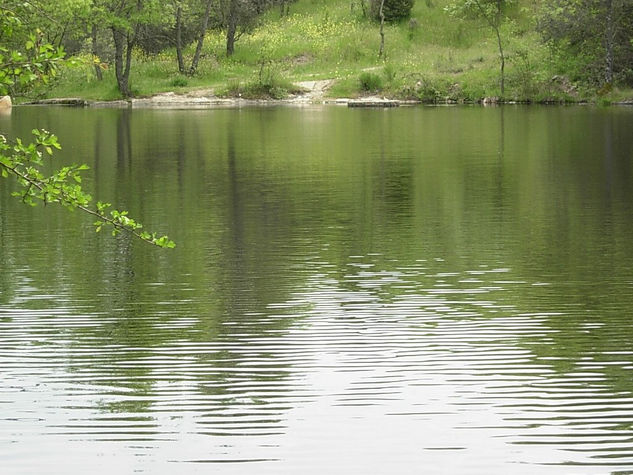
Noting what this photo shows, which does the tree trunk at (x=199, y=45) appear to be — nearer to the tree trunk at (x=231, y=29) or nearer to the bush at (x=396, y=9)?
the tree trunk at (x=231, y=29)

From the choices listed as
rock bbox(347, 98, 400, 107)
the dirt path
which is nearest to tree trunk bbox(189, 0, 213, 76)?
the dirt path

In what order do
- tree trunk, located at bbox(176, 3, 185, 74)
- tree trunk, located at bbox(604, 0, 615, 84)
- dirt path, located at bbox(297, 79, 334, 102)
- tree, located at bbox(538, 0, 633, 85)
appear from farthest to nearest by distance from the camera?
tree trunk, located at bbox(176, 3, 185, 74), dirt path, located at bbox(297, 79, 334, 102), tree, located at bbox(538, 0, 633, 85), tree trunk, located at bbox(604, 0, 615, 84)

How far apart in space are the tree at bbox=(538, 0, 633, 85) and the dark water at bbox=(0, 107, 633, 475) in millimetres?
34632

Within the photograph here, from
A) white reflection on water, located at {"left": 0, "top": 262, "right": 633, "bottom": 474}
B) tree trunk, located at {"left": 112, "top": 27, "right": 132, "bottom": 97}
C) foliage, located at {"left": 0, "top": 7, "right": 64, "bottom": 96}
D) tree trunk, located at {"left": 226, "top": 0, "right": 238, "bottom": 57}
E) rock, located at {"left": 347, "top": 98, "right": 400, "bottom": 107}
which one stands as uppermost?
tree trunk, located at {"left": 226, "top": 0, "right": 238, "bottom": 57}

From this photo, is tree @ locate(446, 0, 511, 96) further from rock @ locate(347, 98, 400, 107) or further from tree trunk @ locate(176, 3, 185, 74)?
tree trunk @ locate(176, 3, 185, 74)

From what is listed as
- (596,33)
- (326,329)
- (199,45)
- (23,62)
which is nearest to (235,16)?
(199,45)

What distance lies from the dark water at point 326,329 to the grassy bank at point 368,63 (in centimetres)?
3722

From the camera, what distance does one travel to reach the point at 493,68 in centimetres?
6981

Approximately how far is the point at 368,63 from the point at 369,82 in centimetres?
404

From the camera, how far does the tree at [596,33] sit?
64438mm

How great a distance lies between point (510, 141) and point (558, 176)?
1128cm

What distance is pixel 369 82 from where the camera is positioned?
70938 millimetres

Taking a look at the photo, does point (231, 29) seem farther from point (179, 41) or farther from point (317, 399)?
point (317, 399)

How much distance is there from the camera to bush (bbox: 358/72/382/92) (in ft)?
232
